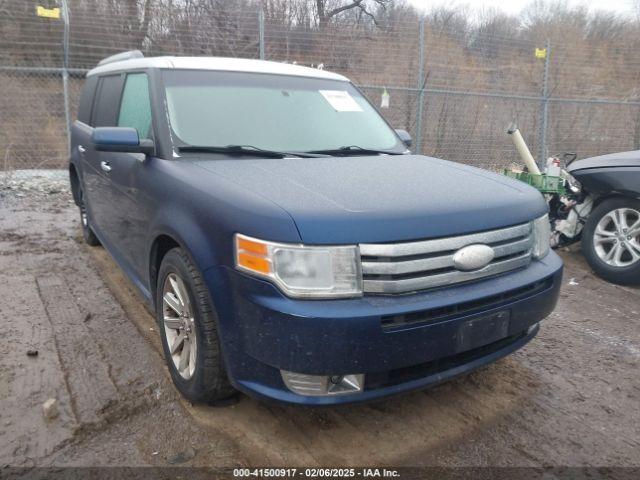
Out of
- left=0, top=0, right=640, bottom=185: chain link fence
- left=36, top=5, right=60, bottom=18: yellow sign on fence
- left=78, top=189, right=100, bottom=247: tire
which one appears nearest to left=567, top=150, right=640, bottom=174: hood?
left=0, top=0, right=640, bottom=185: chain link fence

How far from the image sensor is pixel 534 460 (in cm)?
236

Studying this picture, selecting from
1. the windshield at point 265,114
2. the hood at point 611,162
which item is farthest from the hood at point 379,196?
the hood at point 611,162

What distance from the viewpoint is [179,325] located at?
269cm

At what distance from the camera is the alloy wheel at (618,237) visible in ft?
15.1

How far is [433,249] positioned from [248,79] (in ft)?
6.27

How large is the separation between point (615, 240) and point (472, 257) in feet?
10.7

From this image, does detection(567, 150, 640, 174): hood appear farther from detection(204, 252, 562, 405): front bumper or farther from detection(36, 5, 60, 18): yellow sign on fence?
detection(36, 5, 60, 18): yellow sign on fence

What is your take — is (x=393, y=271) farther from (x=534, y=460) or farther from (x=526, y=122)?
Answer: (x=526, y=122)

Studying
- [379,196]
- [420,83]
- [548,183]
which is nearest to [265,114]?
[379,196]

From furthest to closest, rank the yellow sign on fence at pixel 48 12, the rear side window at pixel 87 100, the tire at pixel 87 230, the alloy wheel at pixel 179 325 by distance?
the yellow sign on fence at pixel 48 12
the tire at pixel 87 230
the rear side window at pixel 87 100
the alloy wheel at pixel 179 325

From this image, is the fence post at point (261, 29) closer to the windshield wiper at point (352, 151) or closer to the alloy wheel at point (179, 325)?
the windshield wiper at point (352, 151)

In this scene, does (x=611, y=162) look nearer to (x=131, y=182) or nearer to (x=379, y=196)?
(x=379, y=196)

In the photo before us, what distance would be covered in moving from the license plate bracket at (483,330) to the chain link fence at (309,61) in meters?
6.81

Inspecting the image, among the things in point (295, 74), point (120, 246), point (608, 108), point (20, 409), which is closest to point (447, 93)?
point (608, 108)
